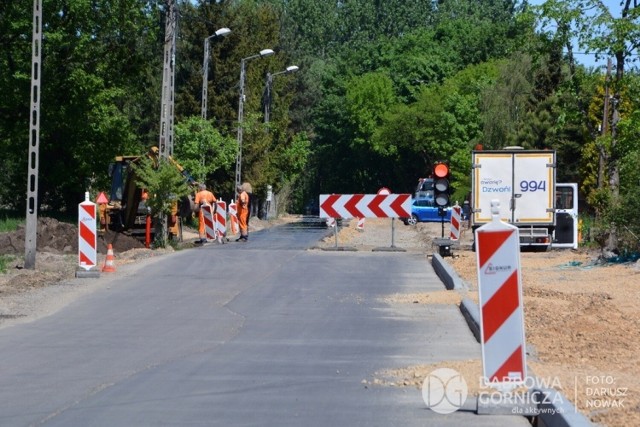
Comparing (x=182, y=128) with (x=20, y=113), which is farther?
(x=182, y=128)

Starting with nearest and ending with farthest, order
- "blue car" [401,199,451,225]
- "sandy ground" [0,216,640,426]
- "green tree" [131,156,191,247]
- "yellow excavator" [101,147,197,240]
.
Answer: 1. "sandy ground" [0,216,640,426]
2. "green tree" [131,156,191,247]
3. "yellow excavator" [101,147,197,240]
4. "blue car" [401,199,451,225]

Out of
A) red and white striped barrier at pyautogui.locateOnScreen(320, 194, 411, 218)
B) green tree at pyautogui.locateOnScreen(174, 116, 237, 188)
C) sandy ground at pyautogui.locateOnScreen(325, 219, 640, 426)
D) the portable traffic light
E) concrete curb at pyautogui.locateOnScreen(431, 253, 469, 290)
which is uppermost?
green tree at pyautogui.locateOnScreen(174, 116, 237, 188)

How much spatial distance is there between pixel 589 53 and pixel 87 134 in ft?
87.9

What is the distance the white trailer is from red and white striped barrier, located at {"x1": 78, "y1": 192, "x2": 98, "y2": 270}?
553 inches

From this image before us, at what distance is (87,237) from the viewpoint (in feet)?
73.3

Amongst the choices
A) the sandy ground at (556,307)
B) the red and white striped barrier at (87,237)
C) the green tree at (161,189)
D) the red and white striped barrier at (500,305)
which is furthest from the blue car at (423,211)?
the red and white striped barrier at (500,305)

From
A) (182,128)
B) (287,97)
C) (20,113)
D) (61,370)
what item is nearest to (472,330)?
(61,370)

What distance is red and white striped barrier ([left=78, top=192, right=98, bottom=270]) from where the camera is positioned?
2233cm

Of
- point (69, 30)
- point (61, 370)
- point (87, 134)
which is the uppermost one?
point (69, 30)

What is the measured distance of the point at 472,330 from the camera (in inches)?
575

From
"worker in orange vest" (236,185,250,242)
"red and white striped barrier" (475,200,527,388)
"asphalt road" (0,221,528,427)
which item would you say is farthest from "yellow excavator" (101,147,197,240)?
"red and white striped barrier" (475,200,527,388)

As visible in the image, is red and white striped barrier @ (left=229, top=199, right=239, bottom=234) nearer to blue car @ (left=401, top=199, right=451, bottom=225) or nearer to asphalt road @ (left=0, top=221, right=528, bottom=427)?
asphalt road @ (left=0, top=221, right=528, bottom=427)

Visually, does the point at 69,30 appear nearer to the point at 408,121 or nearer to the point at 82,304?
the point at 82,304

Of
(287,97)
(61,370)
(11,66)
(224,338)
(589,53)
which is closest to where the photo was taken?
(61,370)
